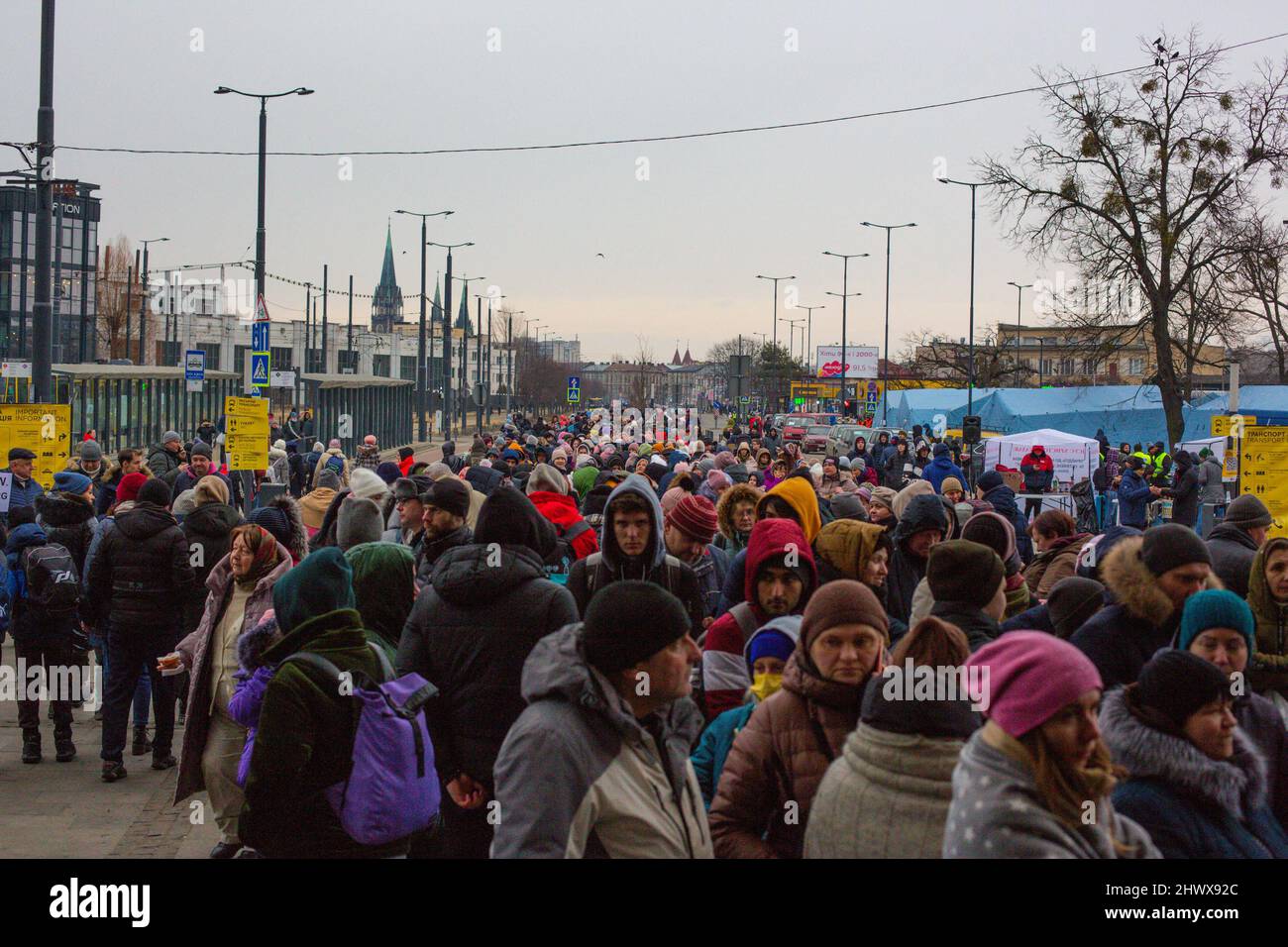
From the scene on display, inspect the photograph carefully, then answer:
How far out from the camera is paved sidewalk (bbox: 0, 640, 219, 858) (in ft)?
25.2

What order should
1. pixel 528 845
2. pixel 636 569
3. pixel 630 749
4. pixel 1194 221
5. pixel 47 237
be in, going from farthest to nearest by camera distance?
pixel 1194 221, pixel 47 237, pixel 636 569, pixel 630 749, pixel 528 845

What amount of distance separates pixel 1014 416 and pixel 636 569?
37.9m

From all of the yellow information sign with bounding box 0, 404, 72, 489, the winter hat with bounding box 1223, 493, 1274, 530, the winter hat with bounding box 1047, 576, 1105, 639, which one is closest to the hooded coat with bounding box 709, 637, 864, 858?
the winter hat with bounding box 1047, 576, 1105, 639

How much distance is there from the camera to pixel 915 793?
10.9ft

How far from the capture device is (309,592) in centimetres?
483

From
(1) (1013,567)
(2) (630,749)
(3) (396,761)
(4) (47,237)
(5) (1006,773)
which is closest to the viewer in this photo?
(5) (1006,773)

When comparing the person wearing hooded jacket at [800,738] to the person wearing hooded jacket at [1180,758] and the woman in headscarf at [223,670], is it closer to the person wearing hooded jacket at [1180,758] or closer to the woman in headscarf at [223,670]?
the person wearing hooded jacket at [1180,758]

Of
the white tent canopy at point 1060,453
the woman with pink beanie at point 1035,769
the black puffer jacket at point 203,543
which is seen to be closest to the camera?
the woman with pink beanie at point 1035,769

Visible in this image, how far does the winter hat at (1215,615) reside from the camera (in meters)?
4.82

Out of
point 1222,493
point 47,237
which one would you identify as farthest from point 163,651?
point 1222,493

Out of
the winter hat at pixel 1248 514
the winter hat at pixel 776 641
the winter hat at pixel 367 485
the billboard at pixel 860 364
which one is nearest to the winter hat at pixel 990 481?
the winter hat at pixel 1248 514

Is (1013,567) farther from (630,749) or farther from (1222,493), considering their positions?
(1222,493)

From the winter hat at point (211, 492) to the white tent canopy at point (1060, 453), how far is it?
21522 millimetres

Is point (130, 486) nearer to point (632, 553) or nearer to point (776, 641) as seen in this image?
point (632, 553)
